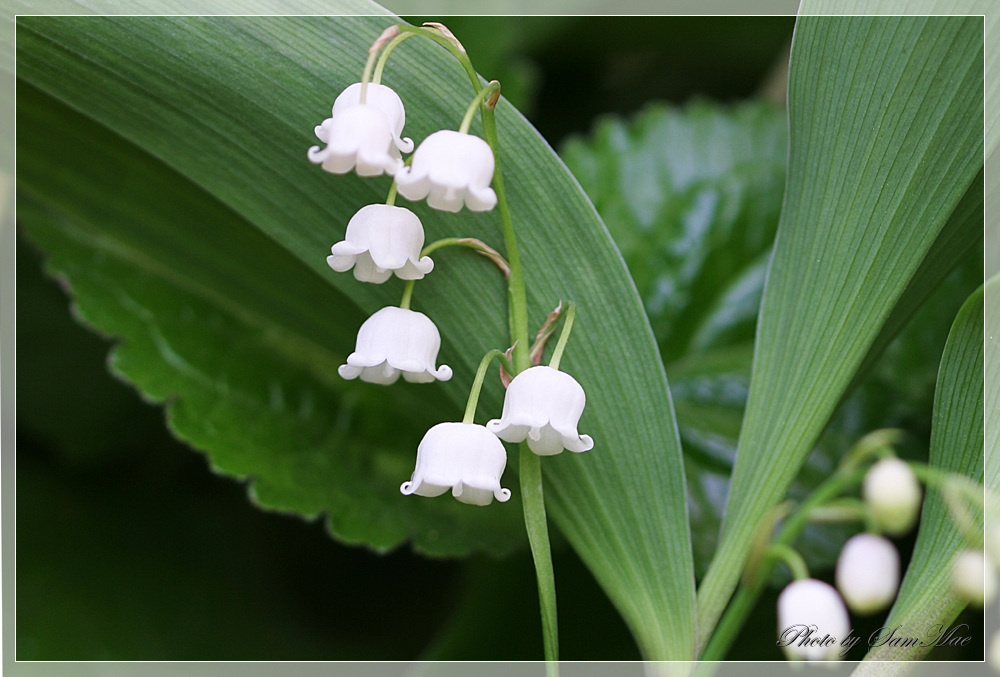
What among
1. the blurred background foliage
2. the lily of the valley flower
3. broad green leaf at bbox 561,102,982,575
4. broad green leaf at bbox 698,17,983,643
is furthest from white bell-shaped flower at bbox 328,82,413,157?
broad green leaf at bbox 561,102,982,575

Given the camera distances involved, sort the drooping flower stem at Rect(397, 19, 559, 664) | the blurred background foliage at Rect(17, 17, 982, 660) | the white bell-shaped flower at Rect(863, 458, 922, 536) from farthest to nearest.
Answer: the blurred background foliage at Rect(17, 17, 982, 660), the drooping flower stem at Rect(397, 19, 559, 664), the white bell-shaped flower at Rect(863, 458, 922, 536)

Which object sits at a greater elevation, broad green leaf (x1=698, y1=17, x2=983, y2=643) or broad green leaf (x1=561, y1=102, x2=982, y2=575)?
broad green leaf (x1=561, y1=102, x2=982, y2=575)

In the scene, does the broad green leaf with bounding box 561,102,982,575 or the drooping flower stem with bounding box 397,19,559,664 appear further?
the broad green leaf with bounding box 561,102,982,575

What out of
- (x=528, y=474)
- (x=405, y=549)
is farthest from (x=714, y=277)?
(x=528, y=474)

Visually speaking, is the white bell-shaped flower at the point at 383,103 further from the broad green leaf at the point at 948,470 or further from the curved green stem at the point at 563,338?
the broad green leaf at the point at 948,470

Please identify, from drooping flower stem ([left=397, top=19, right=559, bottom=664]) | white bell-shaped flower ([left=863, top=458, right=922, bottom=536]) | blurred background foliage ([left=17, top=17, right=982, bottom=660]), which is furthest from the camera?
blurred background foliage ([left=17, top=17, right=982, bottom=660])

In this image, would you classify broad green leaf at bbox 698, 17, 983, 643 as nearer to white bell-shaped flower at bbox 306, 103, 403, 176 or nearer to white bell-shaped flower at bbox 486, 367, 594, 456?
white bell-shaped flower at bbox 486, 367, 594, 456

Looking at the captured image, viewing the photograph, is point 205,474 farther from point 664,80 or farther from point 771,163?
point 664,80

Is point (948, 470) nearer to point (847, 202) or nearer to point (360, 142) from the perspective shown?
point (847, 202)
